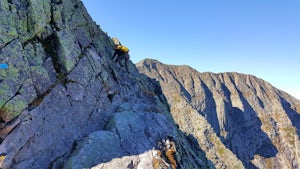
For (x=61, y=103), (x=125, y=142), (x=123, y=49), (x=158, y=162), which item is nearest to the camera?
(x=158, y=162)

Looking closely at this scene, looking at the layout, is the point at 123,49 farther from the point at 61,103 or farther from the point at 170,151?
the point at 170,151

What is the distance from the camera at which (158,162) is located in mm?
21094

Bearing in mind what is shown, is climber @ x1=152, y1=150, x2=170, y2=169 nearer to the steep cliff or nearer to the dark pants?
the steep cliff

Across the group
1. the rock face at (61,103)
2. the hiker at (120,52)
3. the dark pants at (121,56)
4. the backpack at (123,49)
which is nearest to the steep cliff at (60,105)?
the rock face at (61,103)

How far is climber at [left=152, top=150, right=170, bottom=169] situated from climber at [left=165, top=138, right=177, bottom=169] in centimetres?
168

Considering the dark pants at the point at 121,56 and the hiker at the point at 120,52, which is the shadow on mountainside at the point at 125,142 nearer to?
the dark pants at the point at 121,56

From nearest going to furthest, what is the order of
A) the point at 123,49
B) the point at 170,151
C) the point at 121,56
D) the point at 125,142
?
the point at 125,142
the point at 170,151
the point at 123,49
the point at 121,56

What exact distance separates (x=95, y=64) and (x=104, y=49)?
24.6ft

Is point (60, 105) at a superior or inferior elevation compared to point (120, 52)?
inferior

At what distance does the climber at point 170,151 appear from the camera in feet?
76.9

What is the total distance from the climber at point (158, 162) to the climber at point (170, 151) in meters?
1.68

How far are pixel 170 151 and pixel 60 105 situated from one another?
977cm

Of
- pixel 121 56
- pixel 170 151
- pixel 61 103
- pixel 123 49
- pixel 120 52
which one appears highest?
pixel 123 49

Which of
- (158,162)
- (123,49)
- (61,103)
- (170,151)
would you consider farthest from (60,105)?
(123,49)
